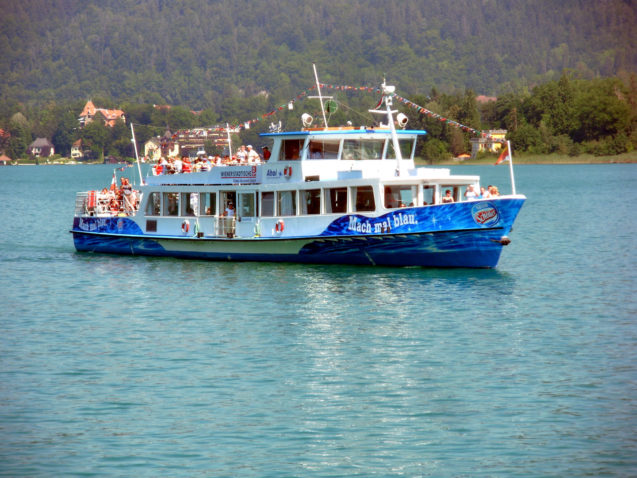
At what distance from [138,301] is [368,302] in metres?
7.77

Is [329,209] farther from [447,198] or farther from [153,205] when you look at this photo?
[153,205]

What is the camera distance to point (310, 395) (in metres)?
19.6

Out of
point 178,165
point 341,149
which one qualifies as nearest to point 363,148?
point 341,149

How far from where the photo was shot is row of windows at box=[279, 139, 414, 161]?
3638 centimetres

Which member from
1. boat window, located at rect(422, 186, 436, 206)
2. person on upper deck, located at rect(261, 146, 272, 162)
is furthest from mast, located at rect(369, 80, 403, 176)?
person on upper deck, located at rect(261, 146, 272, 162)

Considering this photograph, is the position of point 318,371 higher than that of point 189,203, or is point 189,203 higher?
point 189,203

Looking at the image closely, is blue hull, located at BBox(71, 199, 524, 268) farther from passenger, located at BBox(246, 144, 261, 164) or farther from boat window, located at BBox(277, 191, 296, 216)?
passenger, located at BBox(246, 144, 261, 164)

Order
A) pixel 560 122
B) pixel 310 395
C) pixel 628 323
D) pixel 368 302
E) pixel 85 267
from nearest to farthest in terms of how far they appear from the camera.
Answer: pixel 310 395
pixel 628 323
pixel 368 302
pixel 85 267
pixel 560 122

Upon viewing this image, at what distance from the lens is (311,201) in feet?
118

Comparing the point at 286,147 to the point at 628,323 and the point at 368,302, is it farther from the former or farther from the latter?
the point at 628,323

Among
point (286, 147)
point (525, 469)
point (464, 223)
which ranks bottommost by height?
point (525, 469)

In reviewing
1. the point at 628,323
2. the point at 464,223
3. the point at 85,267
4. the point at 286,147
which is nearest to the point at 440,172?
the point at 464,223

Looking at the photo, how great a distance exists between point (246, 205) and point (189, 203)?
3086 millimetres

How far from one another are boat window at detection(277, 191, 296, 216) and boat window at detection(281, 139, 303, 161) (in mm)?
1400
